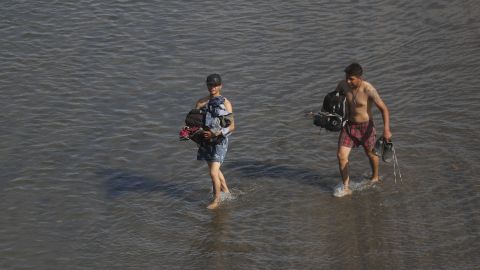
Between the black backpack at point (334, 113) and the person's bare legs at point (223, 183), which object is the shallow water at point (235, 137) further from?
the black backpack at point (334, 113)

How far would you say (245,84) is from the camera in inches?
555

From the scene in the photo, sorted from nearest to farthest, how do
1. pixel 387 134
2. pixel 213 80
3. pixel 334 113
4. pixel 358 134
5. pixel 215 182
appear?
1. pixel 213 80
2. pixel 387 134
3. pixel 334 113
4. pixel 358 134
5. pixel 215 182

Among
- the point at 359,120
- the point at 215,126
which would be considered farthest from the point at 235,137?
the point at 359,120

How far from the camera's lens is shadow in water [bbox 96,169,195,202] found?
11109 mm

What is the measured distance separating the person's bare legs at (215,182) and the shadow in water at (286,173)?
923 millimetres

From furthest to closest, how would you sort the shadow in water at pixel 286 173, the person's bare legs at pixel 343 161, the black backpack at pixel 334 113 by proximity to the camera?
the shadow in water at pixel 286 173, the person's bare legs at pixel 343 161, the black backpack at pixel 334 113

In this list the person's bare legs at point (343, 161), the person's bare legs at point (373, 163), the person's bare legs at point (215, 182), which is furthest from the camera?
the person's bare legs at point (373, 163)

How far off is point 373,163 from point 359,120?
2.42 feet

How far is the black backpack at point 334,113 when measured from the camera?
10094mm

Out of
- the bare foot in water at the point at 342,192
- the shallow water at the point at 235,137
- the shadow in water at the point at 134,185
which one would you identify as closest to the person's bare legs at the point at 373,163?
the shallow water at the point at 235,137

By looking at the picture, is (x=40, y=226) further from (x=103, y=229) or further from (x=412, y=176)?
(x=412, y=176)

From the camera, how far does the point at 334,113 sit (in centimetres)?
1013

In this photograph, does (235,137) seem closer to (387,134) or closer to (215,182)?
(215,182)

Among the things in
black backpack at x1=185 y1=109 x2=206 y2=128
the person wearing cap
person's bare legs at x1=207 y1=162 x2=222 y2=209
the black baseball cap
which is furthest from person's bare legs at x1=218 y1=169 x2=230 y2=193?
the black baseball cap
